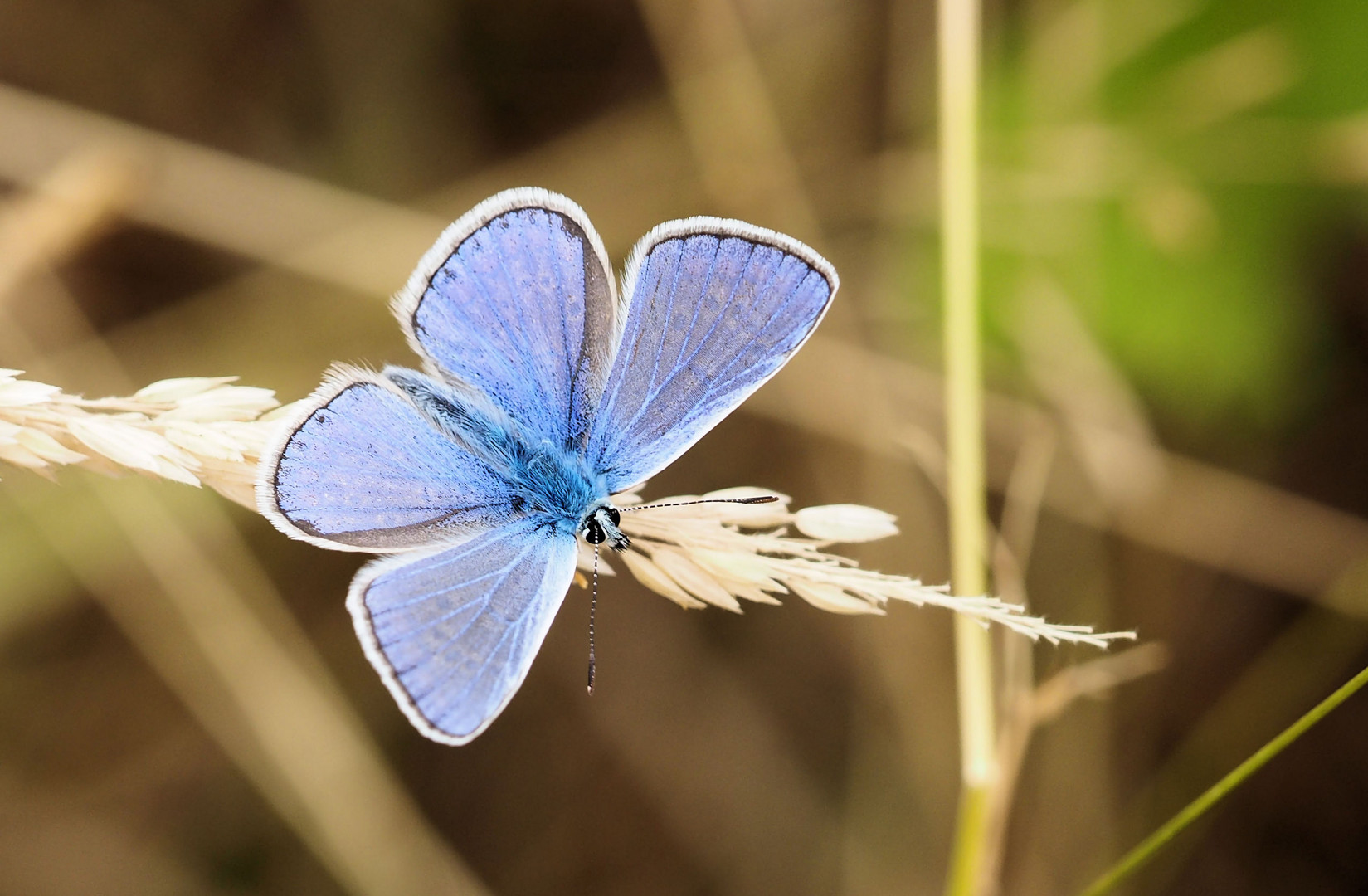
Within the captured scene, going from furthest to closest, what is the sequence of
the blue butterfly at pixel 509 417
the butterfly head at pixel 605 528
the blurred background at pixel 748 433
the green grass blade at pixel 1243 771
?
the blurred background at pixel 748 433
the butterfly head at pixel 605 528
the blue butterfly at pixel 509 417
the green grass blade at pixel 1243 771

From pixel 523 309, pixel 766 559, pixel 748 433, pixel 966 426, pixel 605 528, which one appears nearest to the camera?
pixel 766 559

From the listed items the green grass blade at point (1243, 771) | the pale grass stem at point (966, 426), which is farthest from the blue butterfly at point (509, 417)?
the green grass blade at point (1243, 771)

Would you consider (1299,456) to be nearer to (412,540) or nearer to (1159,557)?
(1159,557)

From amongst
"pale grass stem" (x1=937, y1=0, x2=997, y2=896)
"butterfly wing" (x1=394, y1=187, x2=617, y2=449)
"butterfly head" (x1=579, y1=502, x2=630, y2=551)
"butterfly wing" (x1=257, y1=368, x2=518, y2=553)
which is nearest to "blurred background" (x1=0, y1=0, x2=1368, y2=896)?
"pale grass stem" (x1=937, y1=0, x2=997, y2=896)

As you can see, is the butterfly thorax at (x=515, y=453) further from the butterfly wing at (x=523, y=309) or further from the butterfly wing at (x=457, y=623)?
the butterfly wing at (x=457, y=623)

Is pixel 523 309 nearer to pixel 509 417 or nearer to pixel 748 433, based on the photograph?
pixel 509 417

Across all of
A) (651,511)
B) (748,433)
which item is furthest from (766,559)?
(748,433)

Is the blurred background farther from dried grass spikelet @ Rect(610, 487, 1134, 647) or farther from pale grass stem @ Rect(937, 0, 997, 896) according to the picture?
dried grass spikelet @ Rect(610, 487, 1134, 647)

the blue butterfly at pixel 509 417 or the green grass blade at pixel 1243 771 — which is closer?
the green grass blade at pixel 1243 771
